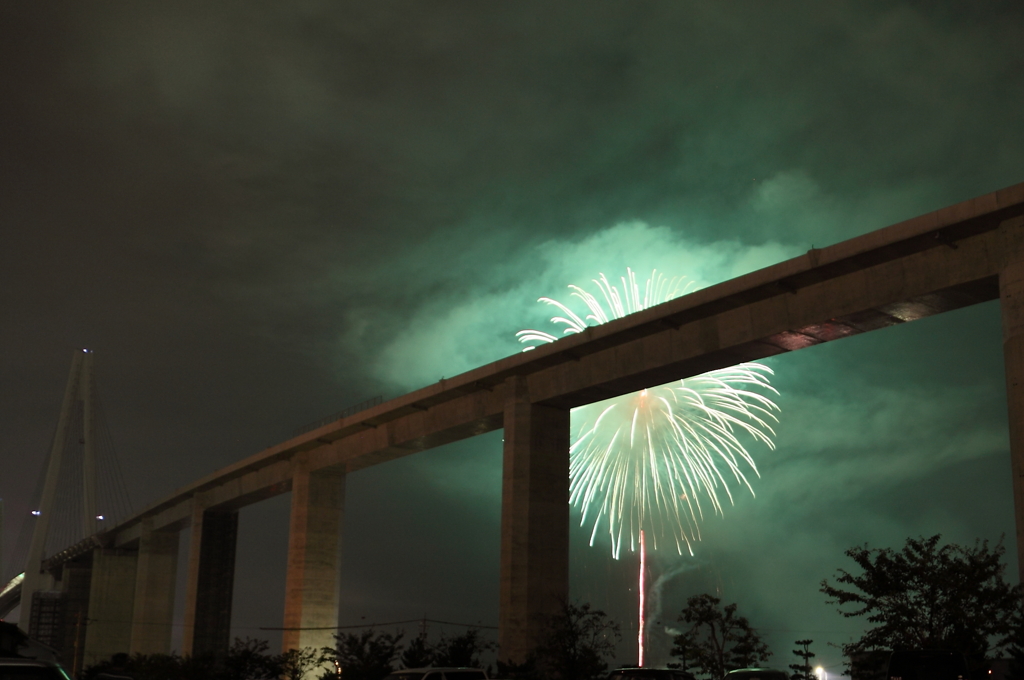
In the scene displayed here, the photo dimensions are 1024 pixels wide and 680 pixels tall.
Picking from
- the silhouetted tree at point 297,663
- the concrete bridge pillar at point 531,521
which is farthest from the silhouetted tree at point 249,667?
the concrete bridge pillar at point 531,521

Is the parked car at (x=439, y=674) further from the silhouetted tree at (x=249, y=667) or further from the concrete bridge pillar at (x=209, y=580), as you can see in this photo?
the concrete bridge pillar at (x=209, y=580)

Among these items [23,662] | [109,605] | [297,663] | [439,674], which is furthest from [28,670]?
[109,605]

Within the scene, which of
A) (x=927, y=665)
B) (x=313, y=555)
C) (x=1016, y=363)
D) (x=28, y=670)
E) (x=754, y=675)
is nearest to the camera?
(x=28, y=670)

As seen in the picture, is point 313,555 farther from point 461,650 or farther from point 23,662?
point 23,662

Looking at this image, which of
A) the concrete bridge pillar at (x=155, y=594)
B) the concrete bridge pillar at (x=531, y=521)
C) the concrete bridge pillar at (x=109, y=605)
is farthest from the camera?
the concrete bridge pillar at (x=109, y=605)

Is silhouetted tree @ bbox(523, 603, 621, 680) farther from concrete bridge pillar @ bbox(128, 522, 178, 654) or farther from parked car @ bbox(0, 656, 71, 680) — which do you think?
concrete bridge pillar @ bbox(128, 522, 178, 654)

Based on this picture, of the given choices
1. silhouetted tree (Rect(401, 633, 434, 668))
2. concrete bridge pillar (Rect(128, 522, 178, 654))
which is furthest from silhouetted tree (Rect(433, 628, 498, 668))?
concrete bridge pillar (Rect(128, 522, 178, 654))
